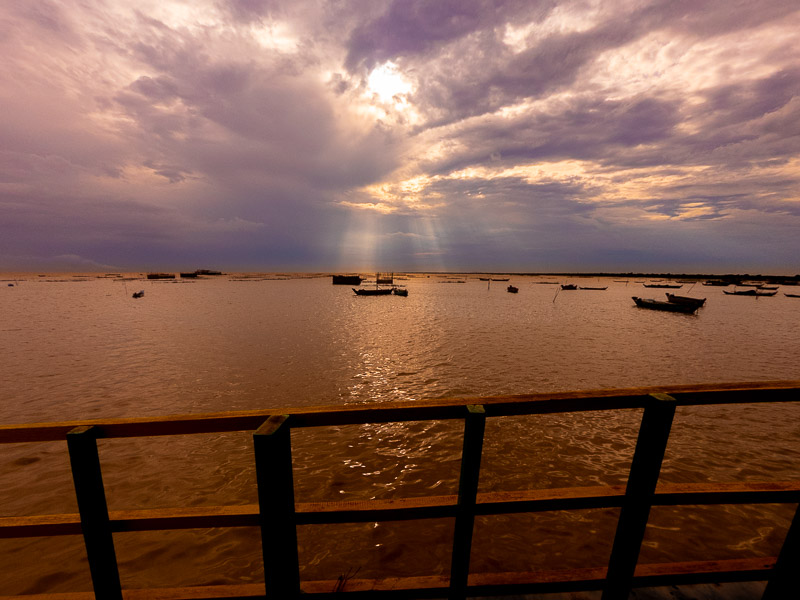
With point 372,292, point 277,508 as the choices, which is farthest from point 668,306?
point 277,508

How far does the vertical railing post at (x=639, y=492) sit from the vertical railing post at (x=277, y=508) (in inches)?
87.9

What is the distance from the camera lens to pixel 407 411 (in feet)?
7.25

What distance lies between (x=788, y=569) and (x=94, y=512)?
5.11 metres

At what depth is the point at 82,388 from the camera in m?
11.0

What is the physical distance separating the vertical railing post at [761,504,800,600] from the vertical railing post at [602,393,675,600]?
114 centimetres

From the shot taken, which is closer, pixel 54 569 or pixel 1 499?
pixel 54 569

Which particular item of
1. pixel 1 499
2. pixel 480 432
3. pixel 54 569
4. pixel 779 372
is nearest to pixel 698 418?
pixel 779 372

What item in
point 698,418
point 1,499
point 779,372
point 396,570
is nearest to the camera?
point 396,570

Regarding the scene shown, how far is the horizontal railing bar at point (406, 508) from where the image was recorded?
215 cm

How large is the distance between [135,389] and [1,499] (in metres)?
5.55

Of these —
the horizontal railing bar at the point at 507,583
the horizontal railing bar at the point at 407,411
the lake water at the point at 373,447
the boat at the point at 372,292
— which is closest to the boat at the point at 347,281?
the boat at the point at 372,292

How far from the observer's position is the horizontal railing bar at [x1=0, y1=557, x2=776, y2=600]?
2502mm

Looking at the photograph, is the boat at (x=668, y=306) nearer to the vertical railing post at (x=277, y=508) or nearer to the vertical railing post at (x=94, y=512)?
the vertical railing post at (x=277, y=508)

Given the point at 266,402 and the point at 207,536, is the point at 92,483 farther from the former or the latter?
the point at 266,402
